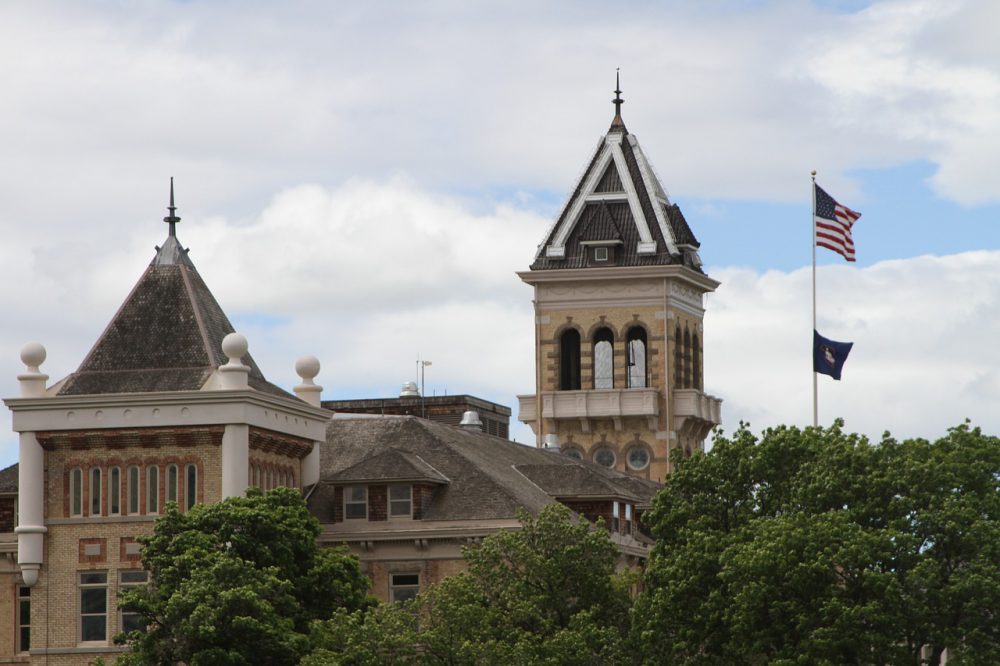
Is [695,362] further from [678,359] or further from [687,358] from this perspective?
[678,359]

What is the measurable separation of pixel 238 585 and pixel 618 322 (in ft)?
214

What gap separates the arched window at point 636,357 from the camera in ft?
459

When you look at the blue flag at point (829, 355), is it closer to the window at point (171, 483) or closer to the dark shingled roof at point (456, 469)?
the dark shingled roof at point (456, 469)

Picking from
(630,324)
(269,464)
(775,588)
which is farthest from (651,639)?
(630,324)

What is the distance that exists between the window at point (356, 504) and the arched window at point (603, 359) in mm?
54887

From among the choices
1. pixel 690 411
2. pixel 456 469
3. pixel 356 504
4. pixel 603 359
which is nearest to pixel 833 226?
pixel 456 469

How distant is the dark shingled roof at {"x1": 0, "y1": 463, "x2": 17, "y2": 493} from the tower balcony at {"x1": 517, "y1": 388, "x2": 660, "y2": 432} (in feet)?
164

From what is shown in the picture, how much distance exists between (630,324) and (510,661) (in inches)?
2667

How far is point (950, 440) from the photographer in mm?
76375

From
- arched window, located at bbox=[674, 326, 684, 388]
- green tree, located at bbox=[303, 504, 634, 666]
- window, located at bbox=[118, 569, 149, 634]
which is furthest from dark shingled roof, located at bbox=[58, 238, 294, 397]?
arched window, located at bbox=[674, 326, 684, 388]

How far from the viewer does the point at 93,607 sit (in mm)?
83750

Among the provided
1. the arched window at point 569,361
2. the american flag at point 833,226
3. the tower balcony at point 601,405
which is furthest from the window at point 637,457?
the american flag at point 833,226

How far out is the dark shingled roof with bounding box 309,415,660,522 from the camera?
86062mm

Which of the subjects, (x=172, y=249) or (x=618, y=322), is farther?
(x=618, y=322)
